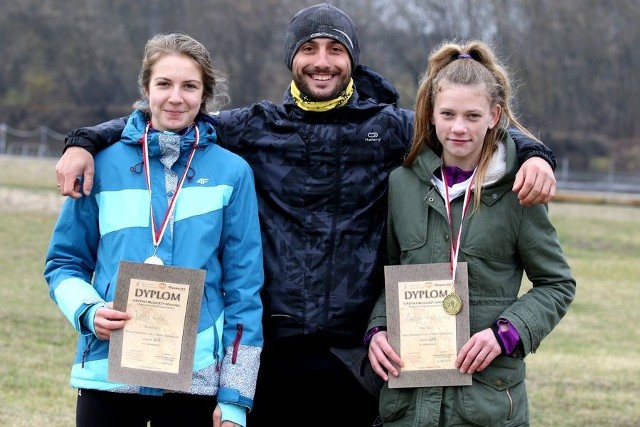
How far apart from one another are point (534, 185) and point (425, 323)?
1.79 feet

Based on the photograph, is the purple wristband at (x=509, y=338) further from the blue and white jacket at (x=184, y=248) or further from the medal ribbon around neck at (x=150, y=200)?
the medal ribbon around neck at (x=150, y=200)

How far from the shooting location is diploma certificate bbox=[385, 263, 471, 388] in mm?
3496

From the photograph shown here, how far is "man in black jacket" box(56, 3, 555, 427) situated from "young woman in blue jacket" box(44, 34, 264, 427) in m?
0.21

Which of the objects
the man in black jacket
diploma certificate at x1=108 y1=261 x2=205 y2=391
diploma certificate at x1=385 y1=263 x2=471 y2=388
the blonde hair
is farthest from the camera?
the man in black jacket

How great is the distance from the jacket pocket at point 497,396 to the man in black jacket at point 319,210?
1.21 feet

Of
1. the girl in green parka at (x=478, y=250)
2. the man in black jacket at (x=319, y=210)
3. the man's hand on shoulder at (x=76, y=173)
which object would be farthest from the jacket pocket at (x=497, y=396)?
the man's hand on shoulder at (x=76, y=173)

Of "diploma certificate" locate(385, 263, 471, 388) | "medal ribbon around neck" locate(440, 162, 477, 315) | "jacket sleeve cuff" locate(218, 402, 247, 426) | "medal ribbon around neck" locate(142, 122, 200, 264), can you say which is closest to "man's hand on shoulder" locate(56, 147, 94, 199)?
"medal ribbon around neck" locate(142, 122, 200, 264)

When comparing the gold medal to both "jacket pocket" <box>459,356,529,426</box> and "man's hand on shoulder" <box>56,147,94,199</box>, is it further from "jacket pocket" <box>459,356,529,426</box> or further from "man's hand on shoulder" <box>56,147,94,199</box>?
"man's hand on shoulder" <box>56,147,94,199</box>

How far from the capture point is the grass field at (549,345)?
714cm

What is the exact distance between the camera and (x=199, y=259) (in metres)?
3.49

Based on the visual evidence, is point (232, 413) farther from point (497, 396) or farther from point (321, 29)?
point (321, 29)

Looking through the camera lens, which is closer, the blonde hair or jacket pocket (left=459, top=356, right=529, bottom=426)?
jacket pocket (left=459, top=356, right=529, bottom=426)

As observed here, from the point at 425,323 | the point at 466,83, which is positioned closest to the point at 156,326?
the point at 425,323

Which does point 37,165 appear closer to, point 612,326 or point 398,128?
point 612,326
